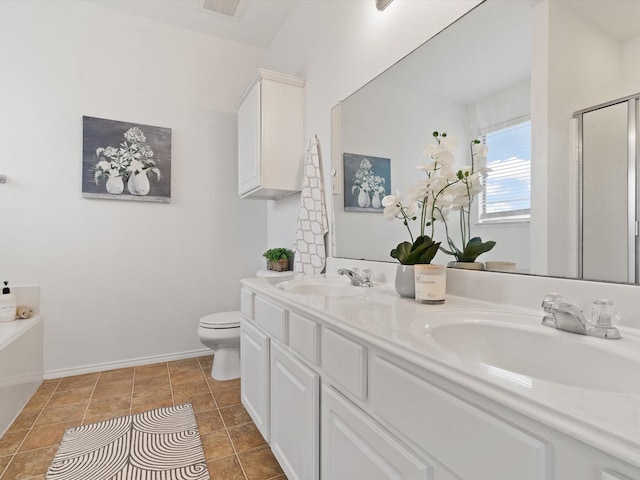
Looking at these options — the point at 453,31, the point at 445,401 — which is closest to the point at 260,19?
the point at 453,31

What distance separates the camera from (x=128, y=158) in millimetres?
2592

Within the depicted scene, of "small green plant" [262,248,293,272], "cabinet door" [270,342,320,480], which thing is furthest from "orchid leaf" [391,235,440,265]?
"small green plant" [262,248,293,272]

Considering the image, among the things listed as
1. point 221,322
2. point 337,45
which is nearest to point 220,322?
point 221,322

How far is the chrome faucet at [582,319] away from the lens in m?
0.70

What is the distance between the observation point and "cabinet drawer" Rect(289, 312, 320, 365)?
1.04m

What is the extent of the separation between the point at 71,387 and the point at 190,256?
1.20m

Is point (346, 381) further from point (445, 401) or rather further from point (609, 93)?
point (609, 93)

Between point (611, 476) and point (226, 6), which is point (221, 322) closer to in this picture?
point (611, 476)

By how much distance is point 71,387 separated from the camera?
7.43ft

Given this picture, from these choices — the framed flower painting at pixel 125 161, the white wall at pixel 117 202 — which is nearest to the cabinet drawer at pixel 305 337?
the white wall at pixel 117 202

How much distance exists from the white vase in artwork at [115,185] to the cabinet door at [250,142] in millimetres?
915

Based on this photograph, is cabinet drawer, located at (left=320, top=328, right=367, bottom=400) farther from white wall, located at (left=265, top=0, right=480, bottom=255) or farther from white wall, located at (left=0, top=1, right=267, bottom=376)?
white wall, located at (left=0, top=1, right=267, bottom=376)

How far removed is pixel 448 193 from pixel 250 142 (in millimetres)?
1667

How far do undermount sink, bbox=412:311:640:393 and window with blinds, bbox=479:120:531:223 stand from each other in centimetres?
34
